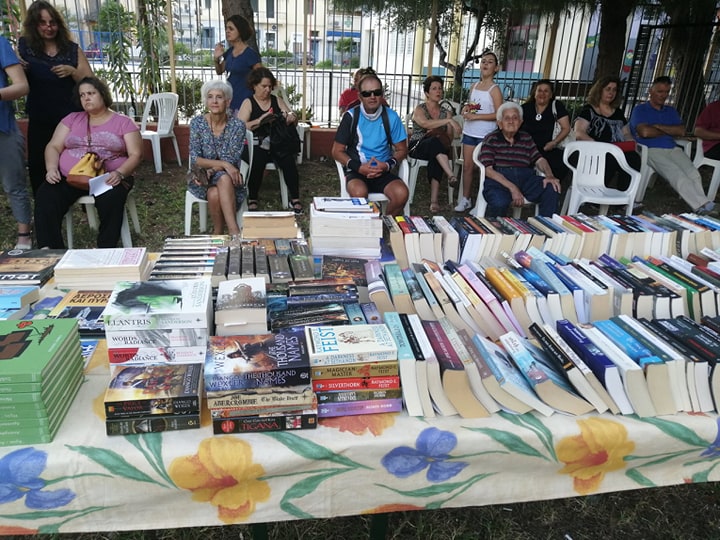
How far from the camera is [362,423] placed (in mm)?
1328

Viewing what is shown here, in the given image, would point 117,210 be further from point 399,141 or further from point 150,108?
point 150,108

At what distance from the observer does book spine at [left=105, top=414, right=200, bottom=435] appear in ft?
4.07

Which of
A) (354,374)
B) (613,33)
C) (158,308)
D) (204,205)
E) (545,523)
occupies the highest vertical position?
(613,33)

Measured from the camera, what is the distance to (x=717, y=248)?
2.29m

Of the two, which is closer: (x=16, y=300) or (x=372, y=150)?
(x=16, y=300)

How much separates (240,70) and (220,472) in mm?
4860

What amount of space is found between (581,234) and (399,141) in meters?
2.07

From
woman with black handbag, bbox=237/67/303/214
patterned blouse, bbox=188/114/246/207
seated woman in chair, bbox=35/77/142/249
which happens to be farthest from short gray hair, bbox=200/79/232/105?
woman with black handbag, bbox=237/67/303/214

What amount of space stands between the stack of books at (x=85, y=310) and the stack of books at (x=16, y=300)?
0.29 feet

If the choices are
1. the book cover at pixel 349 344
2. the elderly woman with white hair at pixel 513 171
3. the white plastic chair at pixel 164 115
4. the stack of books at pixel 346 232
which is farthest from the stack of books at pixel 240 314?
the white plastic chair at pixel 164 115

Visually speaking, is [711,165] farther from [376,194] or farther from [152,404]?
[152,404]

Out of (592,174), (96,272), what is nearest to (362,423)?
(96,272)

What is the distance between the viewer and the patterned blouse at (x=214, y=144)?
383 centimetres

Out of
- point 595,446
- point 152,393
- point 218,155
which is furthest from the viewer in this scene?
point 218,155
